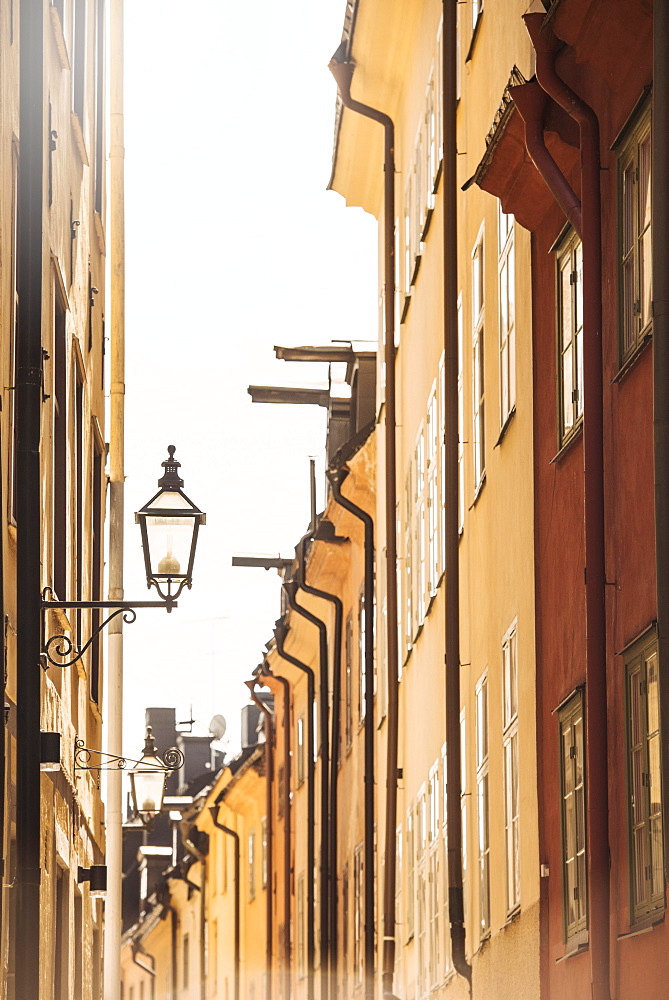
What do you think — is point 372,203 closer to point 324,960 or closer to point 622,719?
point 324,960

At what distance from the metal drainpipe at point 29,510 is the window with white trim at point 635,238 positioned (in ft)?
8.94

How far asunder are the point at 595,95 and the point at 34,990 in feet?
17.4

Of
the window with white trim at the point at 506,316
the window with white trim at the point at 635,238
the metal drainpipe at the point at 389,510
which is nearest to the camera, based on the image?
the window with white trim at the point at 635,238

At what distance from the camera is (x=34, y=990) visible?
24.5 feet

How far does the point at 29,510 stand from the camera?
26.1 feet

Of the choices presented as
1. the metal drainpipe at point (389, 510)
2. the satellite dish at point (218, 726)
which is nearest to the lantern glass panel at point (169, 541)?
the metal drainpipe at point (389, 510)

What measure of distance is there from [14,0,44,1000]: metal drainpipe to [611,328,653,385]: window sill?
106 inches

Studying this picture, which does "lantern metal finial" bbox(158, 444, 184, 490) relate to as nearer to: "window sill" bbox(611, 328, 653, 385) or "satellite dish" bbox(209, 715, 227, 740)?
"window sill" bbox(611, 328, 653, 385)

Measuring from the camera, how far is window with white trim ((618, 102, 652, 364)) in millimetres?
8758

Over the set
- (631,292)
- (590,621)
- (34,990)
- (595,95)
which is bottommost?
(34,990)

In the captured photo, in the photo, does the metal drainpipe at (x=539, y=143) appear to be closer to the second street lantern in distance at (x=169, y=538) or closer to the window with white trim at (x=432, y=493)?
the second street lantern in distance at (x=169, y=538)

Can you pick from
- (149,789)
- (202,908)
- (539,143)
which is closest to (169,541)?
(539,143)

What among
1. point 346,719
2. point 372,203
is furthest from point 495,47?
point 346,719

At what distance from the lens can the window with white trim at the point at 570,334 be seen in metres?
10.5
